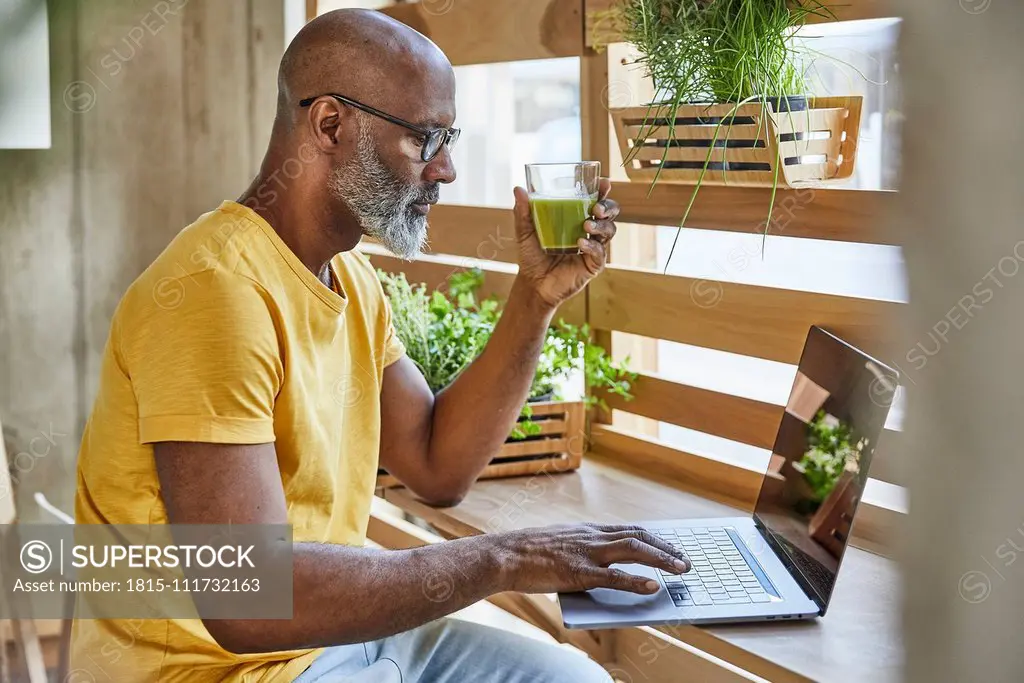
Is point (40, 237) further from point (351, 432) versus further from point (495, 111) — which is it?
point (351, 432)

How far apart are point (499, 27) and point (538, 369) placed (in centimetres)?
74

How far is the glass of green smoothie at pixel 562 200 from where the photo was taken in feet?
4.59

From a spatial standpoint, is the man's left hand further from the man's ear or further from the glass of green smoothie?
the man's ear

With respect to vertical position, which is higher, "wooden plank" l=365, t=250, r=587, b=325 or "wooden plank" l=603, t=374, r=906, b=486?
"wooden plank" l=365, t=250, r=587, b=325

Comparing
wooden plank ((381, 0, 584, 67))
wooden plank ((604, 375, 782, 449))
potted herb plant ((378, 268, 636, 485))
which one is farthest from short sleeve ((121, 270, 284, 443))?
wooden plank ((381, 0, 584, 67))

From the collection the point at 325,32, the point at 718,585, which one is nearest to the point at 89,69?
the point at 325,32

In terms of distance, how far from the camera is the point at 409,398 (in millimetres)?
1563

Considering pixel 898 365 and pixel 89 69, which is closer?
pixel 898 365

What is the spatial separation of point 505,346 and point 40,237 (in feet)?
5.50

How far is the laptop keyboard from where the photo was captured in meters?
1.22

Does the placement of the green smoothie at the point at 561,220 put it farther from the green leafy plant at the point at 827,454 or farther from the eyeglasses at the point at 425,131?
the green leafy plant at the point at 827,454

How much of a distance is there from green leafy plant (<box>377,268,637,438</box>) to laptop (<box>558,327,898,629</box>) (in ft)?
1.50

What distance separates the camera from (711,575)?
1.28m

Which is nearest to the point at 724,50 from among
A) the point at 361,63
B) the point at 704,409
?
the point at 361,63
